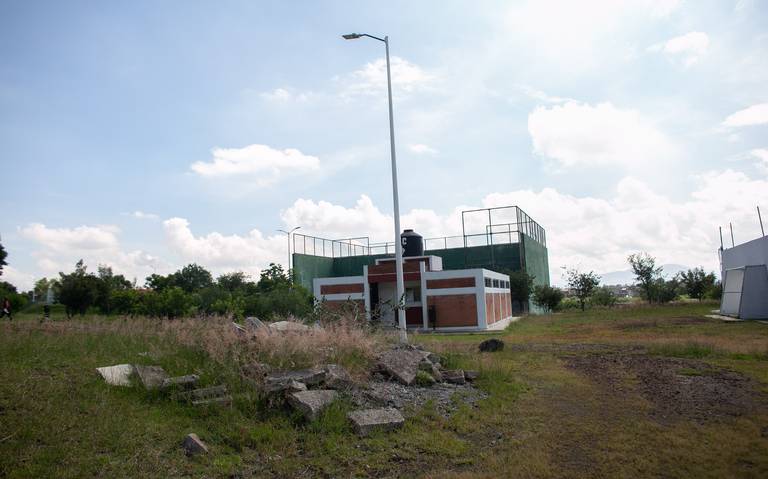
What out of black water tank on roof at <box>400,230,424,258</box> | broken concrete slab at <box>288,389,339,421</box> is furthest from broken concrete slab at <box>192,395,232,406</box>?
black water tank on roof at <box>400,230,424,258</box>

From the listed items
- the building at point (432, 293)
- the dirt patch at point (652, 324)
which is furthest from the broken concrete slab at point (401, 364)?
the building at point (432, 293)

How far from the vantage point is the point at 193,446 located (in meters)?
5.91

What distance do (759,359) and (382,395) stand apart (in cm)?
1166

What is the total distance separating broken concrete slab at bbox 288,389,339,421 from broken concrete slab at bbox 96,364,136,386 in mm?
2682

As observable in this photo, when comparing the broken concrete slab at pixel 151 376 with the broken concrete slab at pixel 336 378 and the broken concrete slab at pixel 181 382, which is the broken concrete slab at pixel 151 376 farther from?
the broken concrete slab at pixel 336 378

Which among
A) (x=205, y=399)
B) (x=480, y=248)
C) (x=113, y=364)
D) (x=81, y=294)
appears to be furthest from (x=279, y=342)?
(x=480, y=248)

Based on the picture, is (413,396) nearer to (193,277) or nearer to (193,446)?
(193,446)

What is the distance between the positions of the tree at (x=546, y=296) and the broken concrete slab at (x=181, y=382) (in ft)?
167

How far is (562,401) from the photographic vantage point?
30.1 ft

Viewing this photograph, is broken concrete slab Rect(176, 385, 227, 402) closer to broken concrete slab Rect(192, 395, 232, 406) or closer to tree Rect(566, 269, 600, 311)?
broken concrete slab Rect(192, 395, 232, 406)

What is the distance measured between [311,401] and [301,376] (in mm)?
983

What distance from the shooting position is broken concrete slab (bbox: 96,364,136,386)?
7.78 m

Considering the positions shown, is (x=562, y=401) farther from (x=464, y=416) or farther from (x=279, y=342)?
(x=279, y=342)

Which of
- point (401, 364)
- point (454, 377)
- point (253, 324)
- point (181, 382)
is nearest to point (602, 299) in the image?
point (454, 377)
